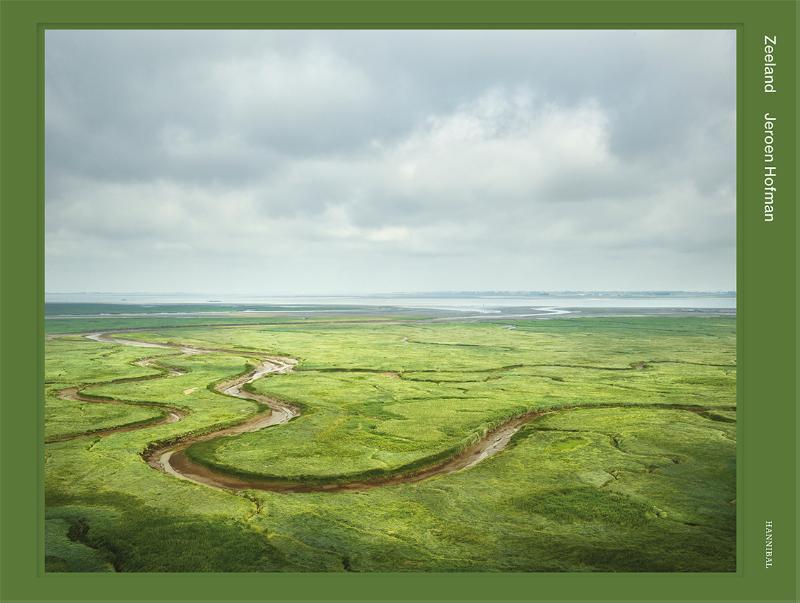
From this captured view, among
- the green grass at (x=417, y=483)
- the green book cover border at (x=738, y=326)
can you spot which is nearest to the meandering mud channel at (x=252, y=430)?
the green grass at (x=417, y=483)

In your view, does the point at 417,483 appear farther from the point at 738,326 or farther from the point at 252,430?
the point at 738,326

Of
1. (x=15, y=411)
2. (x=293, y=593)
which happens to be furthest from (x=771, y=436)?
(x=15, y=411)

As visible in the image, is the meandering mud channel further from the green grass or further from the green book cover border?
the green book cover border

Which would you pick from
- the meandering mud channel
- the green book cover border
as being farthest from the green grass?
the green book cover border

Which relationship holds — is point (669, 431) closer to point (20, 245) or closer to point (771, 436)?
point (771, 436)

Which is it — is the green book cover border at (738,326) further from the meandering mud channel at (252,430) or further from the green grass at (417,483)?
the meandering mud channel at (252,430)

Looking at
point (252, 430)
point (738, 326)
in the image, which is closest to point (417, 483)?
point (252, 430)

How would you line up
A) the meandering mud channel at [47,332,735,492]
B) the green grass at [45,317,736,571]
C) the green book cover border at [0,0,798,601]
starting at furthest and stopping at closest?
the meandering mud channel at [47,332,735,492], the green grass at [45,317,736,571], the green book cover border at [0,0,798,601]
